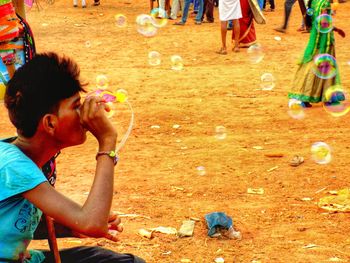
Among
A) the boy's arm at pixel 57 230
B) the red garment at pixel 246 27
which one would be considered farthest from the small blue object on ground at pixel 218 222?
the red garment at pixel 246 27

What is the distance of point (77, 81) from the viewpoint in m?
2.11

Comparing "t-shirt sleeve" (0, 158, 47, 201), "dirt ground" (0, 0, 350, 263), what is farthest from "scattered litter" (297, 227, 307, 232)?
"t-shirt sleeve" (0, 158, 47, 201)

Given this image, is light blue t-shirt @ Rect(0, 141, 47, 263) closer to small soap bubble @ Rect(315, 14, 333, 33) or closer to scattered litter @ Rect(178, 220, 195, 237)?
scattered litter @ Rect(178, 220, 195, 237)

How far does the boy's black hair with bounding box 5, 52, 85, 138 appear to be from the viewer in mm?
2006

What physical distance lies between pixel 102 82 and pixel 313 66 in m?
2.99

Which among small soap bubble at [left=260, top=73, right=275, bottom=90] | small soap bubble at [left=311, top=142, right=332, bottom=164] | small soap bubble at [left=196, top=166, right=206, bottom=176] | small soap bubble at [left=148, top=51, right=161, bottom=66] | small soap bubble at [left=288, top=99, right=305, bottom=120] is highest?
small soap bubble at [left=196, top=166, right=206, bottom=176]

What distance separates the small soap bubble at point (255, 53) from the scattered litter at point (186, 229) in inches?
248

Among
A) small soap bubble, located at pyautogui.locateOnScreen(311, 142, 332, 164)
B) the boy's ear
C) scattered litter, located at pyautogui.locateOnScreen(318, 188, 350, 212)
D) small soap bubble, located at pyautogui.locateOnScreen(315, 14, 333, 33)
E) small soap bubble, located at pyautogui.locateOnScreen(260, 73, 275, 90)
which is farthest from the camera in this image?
small soap bubble, located at pyautogui.locateOnScreen(260, 73, 275, 90)

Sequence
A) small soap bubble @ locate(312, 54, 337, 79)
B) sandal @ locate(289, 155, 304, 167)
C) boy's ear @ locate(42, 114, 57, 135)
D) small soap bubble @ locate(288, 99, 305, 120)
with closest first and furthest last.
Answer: boy's ear @ locate(42, 114, 57, 135)
sandal @ locate(289, 155, 304, 167)
small soap bubble @ locate(288, 99, 305, 120)
small soap bubble @ locate(312, 54, 337, 79)

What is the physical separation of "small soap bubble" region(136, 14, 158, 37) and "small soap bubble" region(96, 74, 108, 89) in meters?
4.15

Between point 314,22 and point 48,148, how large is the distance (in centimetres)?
537

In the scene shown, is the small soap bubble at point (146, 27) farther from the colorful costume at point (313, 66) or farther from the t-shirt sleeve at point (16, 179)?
the t-shirt sleeve at point (16, 179)

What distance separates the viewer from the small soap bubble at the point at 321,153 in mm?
5438

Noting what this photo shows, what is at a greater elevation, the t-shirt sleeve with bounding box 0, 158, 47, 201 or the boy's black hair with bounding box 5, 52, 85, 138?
the boy's black hair with bounding box 5, 52, 85, 138
